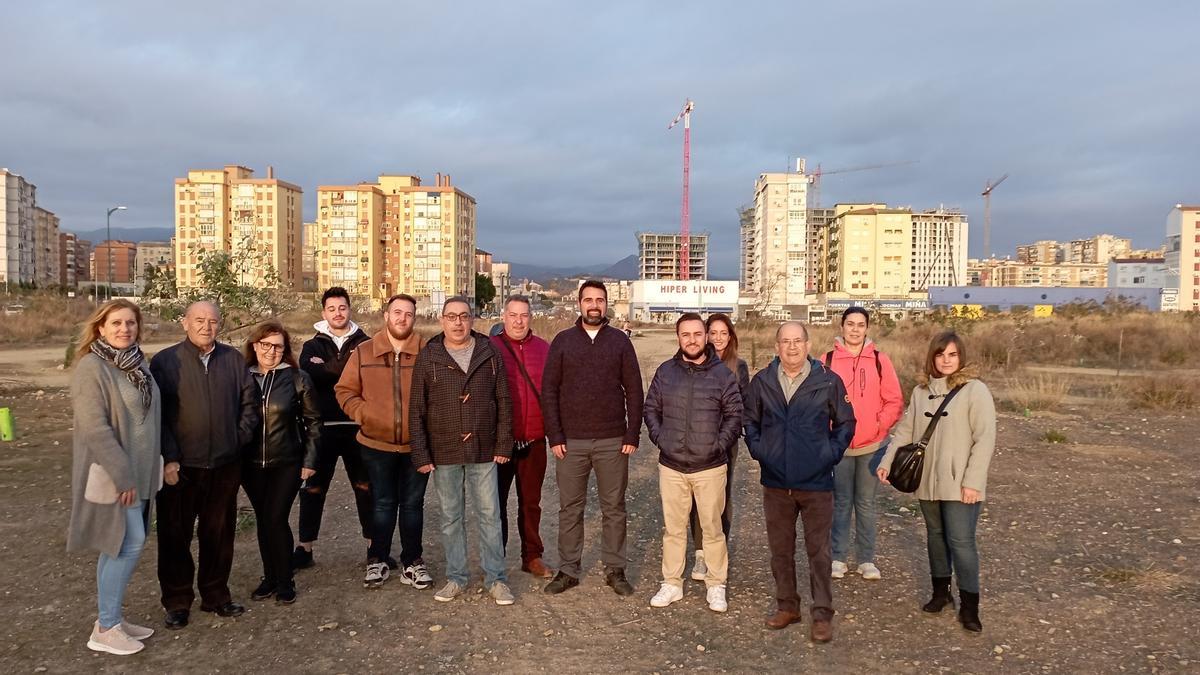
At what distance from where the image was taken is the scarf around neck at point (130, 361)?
3.85 meters

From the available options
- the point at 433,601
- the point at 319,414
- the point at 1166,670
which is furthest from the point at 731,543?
the point at 319,414

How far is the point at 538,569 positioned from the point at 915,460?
256 centimetres

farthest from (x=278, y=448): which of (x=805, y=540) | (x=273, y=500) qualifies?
(x=805, y=540)

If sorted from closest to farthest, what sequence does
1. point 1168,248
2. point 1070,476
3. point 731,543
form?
point 731,543 < point 1070,476 < point 1168,248

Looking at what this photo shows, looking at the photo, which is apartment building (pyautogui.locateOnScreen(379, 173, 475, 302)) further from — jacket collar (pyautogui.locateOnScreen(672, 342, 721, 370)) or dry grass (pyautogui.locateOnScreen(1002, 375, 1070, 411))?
jacket collar (pyautogui.locateOnScreen(672, 342, 721, 370))

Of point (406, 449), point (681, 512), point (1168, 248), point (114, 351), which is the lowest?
point (681, 512)

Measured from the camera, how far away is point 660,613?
4730mm

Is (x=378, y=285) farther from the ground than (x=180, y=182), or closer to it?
closer to it

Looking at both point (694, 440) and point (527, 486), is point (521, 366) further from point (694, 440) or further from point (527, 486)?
point (694, 440)

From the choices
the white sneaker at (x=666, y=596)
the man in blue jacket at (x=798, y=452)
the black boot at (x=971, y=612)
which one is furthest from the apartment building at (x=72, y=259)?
the black boot at (x=971, y=612)

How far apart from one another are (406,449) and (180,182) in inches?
4010

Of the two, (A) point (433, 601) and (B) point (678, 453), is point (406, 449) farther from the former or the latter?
(B) point (678, 453)

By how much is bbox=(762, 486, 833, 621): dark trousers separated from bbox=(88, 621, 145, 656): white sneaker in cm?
346

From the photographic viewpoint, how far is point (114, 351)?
3873 millimetres
